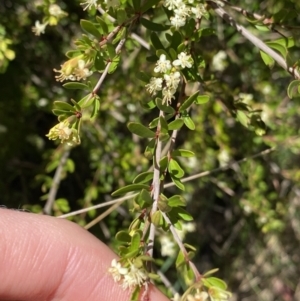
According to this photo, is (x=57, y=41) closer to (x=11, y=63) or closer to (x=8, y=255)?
(x=11, y=63)

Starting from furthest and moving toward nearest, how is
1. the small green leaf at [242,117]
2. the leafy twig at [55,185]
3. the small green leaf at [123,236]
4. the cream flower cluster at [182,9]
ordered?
the leafy twig at [55,185]
the small green leaf at [242,117]
the cream flower cluster at [182,9]
the small green leaf at [123,236]

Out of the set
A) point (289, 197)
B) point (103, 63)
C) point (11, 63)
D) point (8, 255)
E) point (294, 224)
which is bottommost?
point (294, 224)

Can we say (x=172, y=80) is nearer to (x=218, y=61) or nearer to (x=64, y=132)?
(x=64, y=132)

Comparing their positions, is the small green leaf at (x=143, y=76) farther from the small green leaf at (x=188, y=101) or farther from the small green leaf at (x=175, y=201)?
the small green leaf at (x=175, y=201)

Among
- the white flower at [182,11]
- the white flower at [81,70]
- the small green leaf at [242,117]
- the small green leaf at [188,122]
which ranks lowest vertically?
the small green leaf at [242,117]

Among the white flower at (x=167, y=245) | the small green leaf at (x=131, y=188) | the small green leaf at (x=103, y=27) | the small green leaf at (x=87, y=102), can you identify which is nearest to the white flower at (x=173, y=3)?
the small green leaf at (x=103, y=27)

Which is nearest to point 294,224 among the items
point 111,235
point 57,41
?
point 111,235

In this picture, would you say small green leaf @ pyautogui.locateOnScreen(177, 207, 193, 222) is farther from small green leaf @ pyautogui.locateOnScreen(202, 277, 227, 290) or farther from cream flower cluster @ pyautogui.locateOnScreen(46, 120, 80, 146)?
cream flower cluster @ pyautogui.locateOnScreen(46, 120, 80, 146)

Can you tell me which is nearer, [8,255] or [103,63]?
[103,63]
